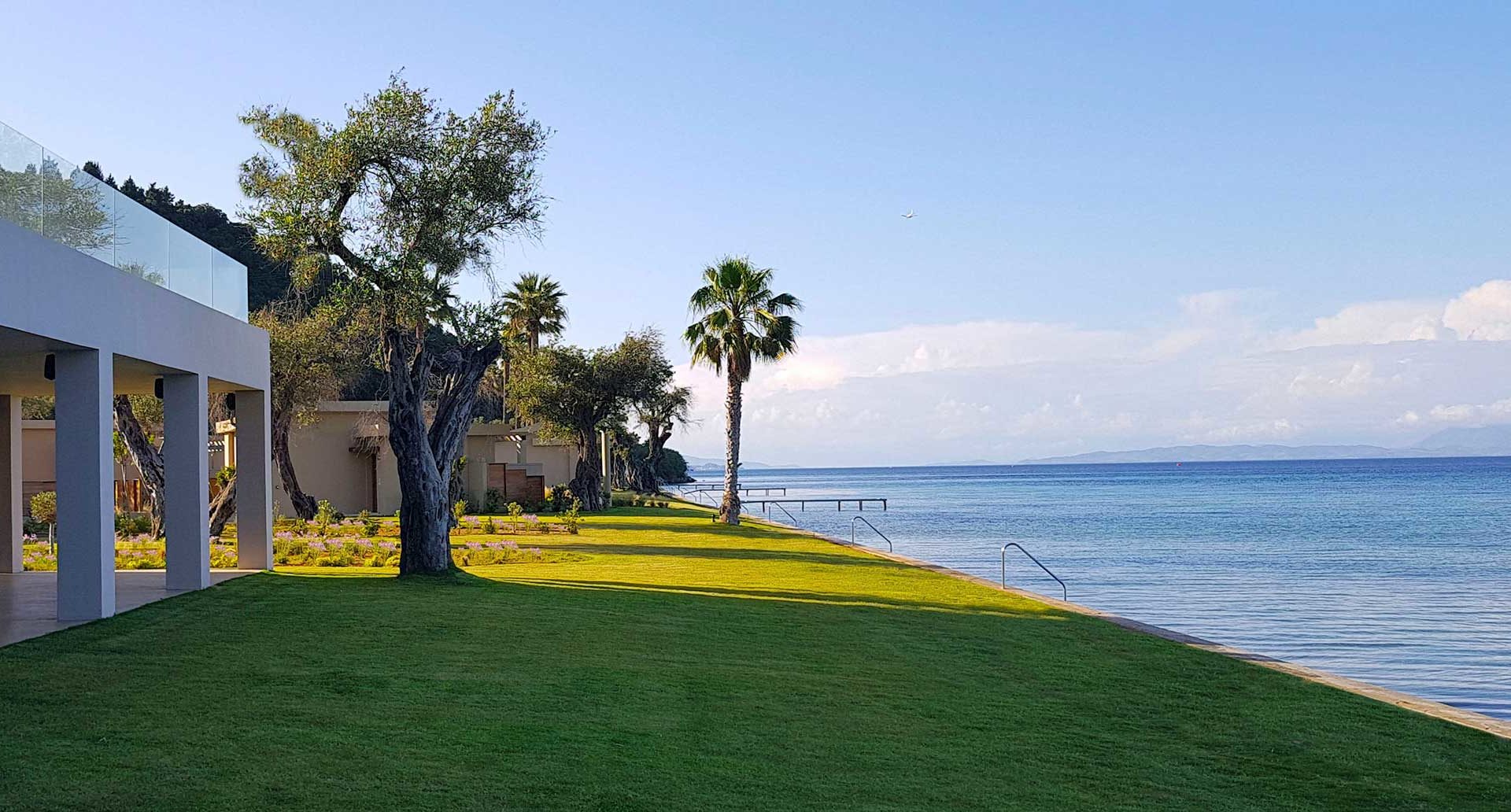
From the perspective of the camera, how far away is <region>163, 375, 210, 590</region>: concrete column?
14500 mm

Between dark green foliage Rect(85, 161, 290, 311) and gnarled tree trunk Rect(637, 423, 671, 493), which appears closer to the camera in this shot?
dark green foliage Rect(85, 161, 290, 311)

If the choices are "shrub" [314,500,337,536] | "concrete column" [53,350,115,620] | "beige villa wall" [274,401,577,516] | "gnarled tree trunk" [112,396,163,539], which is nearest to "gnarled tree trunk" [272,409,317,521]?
"shrub" [314,500,337,536]

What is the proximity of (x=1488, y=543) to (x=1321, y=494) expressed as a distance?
45.9 m

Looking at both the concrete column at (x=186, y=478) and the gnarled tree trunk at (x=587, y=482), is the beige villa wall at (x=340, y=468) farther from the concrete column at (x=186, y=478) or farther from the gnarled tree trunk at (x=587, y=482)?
the concrete column at (x=186, y=478)

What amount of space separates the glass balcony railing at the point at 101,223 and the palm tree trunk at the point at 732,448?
20.3 meters

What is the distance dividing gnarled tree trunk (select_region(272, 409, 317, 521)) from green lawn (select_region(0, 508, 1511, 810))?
15.0 meters

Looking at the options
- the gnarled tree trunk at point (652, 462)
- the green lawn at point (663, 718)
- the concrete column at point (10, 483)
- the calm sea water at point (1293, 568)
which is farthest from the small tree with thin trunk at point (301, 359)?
the gnarled tree trunk at point (652, 462)

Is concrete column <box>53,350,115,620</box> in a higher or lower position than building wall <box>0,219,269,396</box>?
lower

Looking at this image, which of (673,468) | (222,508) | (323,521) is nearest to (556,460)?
(323,521)

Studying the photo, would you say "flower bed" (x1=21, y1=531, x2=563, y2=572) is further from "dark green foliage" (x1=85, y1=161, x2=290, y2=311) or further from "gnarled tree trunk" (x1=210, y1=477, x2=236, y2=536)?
"dark green foliage" (x1=85, y1=161, x2=290, y2=311)

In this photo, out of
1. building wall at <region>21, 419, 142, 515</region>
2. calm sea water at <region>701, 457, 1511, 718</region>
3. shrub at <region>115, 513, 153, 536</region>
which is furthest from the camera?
building wall at <region>21, 419, 142, 515</region>

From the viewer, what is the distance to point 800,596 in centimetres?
1680

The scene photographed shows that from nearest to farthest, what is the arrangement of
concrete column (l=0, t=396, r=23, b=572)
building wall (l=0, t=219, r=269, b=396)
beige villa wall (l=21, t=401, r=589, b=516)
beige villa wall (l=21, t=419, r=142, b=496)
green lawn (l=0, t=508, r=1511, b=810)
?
green lawn (l=0, t=508, r=1511, b=810)
building wall (l=0, t=219, r=269, b=396)
concrete column (l=0, t=396, r=23, b=572)
beige villa wall (l=21, t=419, r=142, b=496)
beige villa wall (l=21, t=401, r=589, b=516)

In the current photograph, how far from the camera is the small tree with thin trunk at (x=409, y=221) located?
16.9 metres
